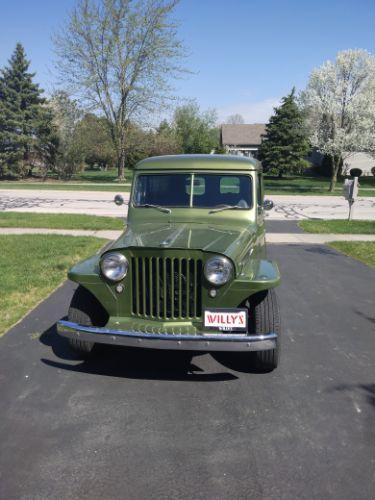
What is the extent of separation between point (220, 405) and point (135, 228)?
1.89 metres

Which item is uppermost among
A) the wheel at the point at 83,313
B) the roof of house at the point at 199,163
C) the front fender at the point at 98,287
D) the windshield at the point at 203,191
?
the roof of house at the point at 199,163

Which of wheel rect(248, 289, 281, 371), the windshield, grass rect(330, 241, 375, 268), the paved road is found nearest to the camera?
wheel rect(248, 289, 281, 371)

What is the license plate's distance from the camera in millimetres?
3338

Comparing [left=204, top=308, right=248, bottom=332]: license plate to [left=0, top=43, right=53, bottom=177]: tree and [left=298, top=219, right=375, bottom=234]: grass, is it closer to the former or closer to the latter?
[left=298, top=219, right=375, bottom=234]: grass

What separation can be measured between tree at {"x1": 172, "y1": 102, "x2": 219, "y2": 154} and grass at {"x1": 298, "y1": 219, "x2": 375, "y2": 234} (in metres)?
32.8

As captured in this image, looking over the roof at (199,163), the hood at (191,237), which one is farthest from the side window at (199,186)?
the hood at (191,237)

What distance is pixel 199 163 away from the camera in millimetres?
4730

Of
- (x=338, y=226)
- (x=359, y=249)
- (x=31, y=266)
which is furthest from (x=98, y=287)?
(x=338, y=226)

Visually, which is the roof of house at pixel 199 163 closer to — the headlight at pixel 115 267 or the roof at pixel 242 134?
the headlight at pixel 115 267

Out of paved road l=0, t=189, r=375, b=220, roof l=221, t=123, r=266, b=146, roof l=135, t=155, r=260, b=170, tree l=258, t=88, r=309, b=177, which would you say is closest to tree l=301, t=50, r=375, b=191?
paved road l=0, t=189, r=375, b=220

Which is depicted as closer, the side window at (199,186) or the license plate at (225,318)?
the license plate at (225,318)

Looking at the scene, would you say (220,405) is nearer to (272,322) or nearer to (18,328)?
(272,322)

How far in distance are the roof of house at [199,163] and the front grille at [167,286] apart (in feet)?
5.28

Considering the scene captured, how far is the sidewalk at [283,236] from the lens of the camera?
413 inches
